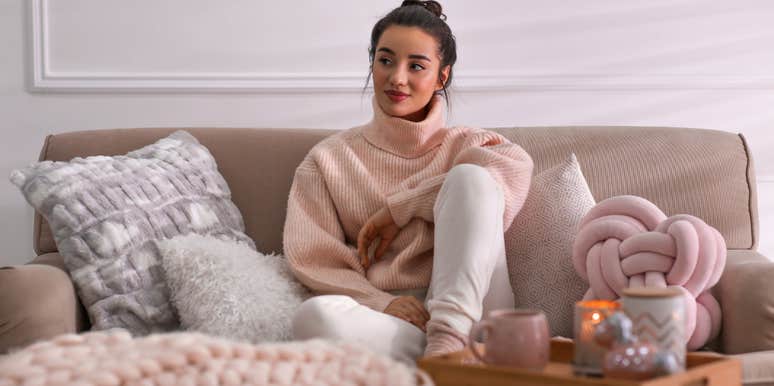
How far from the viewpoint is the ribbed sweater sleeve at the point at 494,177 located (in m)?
1.99

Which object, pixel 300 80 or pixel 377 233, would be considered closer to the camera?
→ pixel 377 233

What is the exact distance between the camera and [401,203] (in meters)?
2.03

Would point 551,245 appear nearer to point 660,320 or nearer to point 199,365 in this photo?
point 660,320

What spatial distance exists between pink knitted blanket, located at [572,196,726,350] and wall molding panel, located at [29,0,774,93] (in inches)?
40.3

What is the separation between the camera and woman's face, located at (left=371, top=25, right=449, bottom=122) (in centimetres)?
214

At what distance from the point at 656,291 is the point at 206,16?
1.88 metres

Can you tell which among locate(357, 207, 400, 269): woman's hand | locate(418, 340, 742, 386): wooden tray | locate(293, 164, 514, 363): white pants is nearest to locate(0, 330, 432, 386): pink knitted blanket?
locate(418, 340, 742, 386): wooden tray

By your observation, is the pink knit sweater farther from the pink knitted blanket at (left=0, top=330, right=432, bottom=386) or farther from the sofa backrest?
the pink knitted blanket at (left=0, top=330, right=432, bottom=386)

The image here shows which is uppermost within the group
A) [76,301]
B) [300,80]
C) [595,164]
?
[300,80]

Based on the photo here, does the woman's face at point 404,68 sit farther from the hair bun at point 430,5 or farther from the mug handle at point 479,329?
the mug handle at point 479,329

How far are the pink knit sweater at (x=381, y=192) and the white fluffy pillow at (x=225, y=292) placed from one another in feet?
0.35

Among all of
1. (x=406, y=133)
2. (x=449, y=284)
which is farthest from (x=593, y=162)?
(x=449, y=284)

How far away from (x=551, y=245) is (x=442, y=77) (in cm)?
48

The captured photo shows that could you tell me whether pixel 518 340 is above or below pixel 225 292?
above
